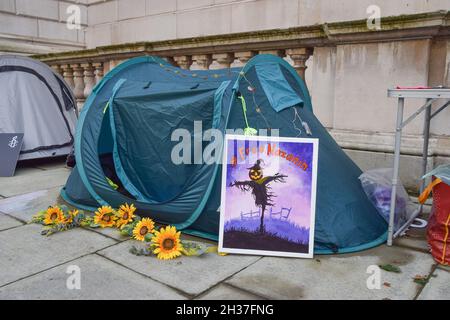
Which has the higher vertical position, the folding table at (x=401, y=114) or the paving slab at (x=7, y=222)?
the folding table at (x=401, y=114)

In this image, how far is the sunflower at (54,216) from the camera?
3725 millimetres

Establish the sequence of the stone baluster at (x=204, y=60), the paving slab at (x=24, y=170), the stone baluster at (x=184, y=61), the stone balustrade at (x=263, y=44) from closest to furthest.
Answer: the stone balustrade at (x=263, y=44) < the paving slab at (x=24, y=170) < the stone baluster at (x=204, y=60) < the stone baluster at (x=184, y=61)

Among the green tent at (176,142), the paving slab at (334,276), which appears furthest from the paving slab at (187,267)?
the green tent at (176,142)

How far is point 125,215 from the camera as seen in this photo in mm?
3766

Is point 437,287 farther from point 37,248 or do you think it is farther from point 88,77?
point 88,77

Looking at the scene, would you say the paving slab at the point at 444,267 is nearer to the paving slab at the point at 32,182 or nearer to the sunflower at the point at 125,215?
the sunflower at the point at 125,215

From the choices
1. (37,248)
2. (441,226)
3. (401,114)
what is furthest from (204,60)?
(441,226)

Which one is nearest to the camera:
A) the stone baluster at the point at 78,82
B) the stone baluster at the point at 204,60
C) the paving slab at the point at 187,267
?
the paving slab at the point at 187,267

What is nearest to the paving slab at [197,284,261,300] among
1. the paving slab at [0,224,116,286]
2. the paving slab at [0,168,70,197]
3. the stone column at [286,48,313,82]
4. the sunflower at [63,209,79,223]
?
the paving slab at [0,224,116,286]

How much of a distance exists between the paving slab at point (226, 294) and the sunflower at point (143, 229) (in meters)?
1.03

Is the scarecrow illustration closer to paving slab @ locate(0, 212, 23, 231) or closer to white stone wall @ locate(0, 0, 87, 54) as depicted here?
paving slab @ locate(0, 212, 23, 231)

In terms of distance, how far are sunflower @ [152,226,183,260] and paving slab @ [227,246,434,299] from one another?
566 millimetres
